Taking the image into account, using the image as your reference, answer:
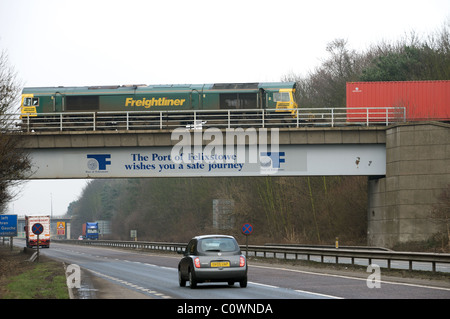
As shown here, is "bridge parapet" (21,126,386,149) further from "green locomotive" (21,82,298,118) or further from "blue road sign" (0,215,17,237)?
"blue road sign" (0,215,17,237)

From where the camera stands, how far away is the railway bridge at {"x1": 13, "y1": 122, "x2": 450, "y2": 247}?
3756 cm

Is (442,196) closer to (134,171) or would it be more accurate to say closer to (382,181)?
(382,181)

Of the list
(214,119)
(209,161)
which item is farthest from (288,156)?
(214,119)

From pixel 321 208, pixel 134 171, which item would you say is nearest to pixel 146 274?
pixel 134 171

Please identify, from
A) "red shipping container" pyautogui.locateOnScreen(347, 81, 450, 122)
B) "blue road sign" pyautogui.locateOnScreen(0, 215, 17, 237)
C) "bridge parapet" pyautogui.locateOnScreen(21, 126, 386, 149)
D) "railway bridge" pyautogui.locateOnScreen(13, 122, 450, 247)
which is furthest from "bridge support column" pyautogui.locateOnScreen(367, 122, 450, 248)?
"blue road sign" pyautogui.locateOnScreen(0, 215, 17, 237)

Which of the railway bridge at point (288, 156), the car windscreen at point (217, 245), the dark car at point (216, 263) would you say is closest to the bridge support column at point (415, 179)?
the railway bridge at point (288, 156)

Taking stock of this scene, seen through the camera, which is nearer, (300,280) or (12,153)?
(300,280)

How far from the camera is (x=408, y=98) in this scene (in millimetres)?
42094

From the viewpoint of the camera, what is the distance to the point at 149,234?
348ft

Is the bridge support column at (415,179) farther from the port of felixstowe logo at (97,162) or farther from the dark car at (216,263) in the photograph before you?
the dark car at (216,263)

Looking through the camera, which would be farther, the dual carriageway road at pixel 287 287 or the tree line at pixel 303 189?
the tree line at pixel 303 189

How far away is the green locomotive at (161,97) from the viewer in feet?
149

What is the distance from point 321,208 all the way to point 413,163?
68.0 feet

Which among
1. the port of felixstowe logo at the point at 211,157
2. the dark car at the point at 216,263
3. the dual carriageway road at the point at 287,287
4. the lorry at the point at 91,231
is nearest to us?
the dual carriageway road at the point at 287,287
